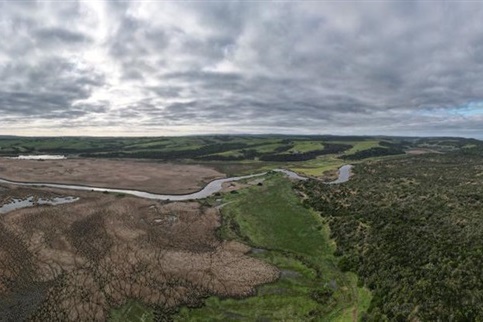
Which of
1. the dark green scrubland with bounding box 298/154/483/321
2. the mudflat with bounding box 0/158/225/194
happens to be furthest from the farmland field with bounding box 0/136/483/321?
the mudflat with bounding box 0/158/225/194

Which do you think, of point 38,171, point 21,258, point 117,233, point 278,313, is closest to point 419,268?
point 278,313

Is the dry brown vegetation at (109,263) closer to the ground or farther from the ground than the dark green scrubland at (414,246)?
closer to the ground

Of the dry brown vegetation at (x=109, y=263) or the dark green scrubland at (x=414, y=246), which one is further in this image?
the dry brown vegetation at (x=109, y=263)

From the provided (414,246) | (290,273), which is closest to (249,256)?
(290,273)

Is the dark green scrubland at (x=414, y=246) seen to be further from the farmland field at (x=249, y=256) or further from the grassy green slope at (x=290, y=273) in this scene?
the grassy green slope at (x=290, y=273)

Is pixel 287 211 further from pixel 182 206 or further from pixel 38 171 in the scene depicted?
pixel 38 171

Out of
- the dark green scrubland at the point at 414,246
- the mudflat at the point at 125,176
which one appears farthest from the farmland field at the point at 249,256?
the mudflat at the point at 125,176
